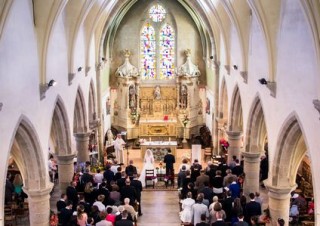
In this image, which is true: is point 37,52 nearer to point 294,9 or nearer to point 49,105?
point 49,105

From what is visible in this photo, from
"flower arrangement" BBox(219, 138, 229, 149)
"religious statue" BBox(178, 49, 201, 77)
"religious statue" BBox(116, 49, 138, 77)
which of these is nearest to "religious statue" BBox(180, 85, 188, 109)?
"religious statue" BBox(178, 49, 201, 77)

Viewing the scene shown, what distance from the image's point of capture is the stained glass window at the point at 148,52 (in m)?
36.3

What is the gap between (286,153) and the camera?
17219 mm

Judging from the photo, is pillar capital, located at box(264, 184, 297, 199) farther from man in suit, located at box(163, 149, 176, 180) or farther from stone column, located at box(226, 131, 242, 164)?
stone column, located at box(226, 131, 242, 164)

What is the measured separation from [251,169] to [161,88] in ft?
50.2

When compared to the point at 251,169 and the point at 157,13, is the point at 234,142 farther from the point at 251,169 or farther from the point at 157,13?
the point at 157,13

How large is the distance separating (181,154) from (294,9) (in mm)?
17584

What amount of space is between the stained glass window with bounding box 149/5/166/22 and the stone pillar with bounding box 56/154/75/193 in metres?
15.6

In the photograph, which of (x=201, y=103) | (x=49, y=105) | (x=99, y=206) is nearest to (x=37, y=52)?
(x=49, y=105)

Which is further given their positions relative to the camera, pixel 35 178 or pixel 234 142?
pixel 234 142

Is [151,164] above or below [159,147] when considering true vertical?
below

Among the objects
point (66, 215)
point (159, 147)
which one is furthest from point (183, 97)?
point (66, 215)

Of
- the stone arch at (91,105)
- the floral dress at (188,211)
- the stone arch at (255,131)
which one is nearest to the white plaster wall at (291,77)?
the stone arch at (255,131)

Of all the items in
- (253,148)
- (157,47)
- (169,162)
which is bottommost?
(169,162)
